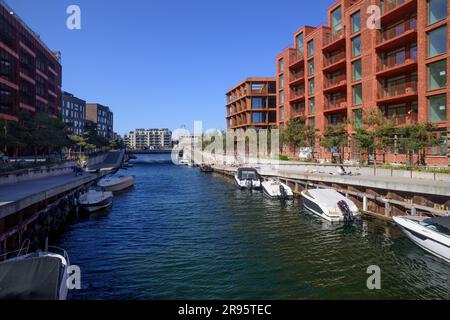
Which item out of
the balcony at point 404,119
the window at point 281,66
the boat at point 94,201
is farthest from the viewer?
the window at point 281,66

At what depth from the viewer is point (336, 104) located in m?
52.4

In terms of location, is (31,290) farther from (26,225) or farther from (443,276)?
(443,276)

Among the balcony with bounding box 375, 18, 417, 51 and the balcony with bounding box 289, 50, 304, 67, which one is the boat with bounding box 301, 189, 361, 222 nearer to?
the balcony with bounding box 375, 18, 417, 51

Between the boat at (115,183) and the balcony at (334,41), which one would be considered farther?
the balcony at (334,41)

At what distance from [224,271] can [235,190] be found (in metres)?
29.5

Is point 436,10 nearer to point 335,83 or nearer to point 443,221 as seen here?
point 335,83

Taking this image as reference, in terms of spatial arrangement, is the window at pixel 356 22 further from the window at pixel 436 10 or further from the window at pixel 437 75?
the window at pixel 437 75

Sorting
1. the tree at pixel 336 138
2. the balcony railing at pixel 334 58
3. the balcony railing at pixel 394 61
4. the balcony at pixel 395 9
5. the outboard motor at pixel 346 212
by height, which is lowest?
the outboard motor at pixel 346 212

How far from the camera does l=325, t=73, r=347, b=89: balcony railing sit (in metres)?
50.8

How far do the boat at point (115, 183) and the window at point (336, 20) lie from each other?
39.1m

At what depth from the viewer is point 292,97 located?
66312mm

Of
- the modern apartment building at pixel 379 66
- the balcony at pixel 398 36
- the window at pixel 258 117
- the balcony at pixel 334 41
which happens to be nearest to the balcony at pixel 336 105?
the modern apartment building at pixel 379 66

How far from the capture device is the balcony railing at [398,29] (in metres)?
38.0

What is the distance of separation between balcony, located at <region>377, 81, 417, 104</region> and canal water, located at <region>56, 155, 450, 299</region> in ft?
67.1
